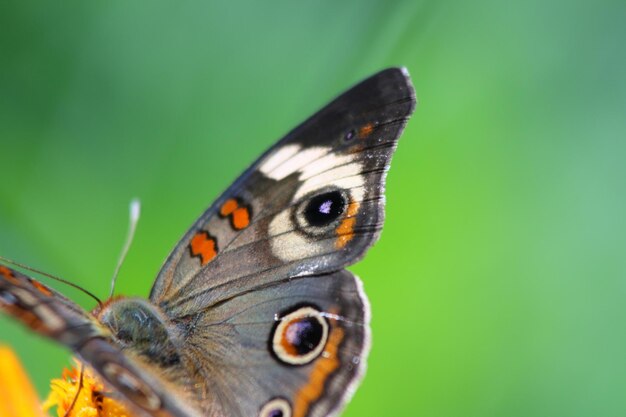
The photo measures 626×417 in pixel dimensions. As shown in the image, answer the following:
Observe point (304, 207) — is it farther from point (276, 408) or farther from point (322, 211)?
point (276, 408)

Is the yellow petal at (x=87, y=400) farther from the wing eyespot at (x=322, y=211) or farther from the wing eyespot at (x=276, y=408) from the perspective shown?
the wing eyespot at (x=322, y=211)

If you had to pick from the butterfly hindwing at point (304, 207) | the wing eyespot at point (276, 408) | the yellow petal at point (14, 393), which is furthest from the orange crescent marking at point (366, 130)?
the yellow petal at point (14, 393)

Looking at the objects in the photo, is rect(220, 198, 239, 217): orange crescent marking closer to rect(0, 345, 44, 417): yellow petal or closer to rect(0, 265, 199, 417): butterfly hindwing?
rect(0, 265, 199, 417): butterfly hindwing

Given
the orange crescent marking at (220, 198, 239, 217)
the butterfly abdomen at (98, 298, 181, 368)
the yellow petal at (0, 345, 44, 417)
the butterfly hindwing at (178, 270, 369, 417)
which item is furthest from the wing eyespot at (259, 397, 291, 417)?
the yellow petal at (0, 345, 44, 417)

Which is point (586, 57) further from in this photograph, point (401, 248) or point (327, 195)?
point (327, 195)

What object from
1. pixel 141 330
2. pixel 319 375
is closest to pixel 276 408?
pixel 319 375

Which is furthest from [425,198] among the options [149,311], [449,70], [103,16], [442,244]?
[103,16]
